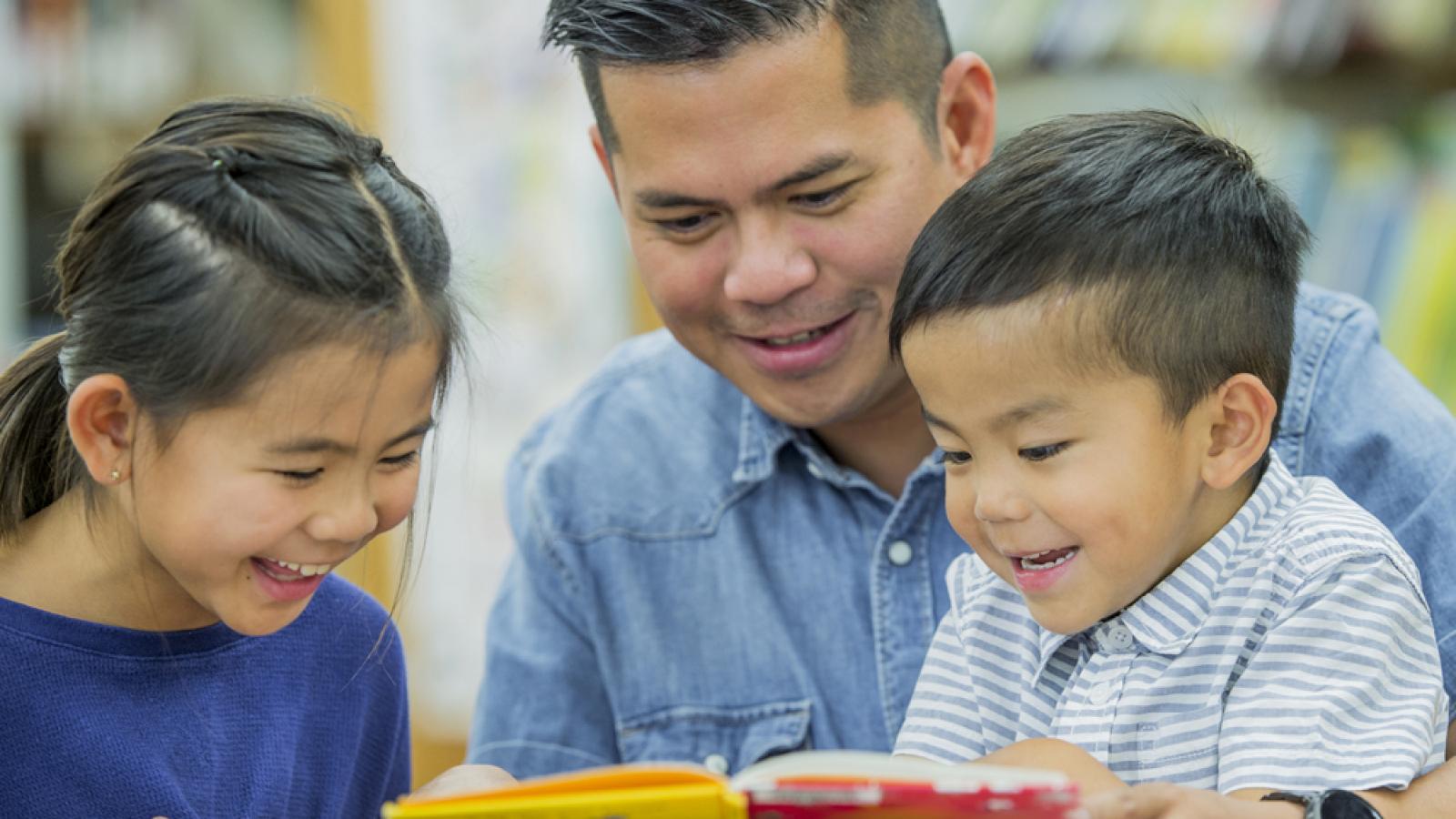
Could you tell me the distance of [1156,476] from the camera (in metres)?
1.25

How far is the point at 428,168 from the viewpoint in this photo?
8.95 feet

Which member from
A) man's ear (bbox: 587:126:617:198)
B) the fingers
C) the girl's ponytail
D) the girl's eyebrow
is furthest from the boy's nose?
the girl's ponytail

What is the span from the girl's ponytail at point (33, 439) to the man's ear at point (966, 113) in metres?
0.85

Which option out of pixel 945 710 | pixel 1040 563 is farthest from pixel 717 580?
pixel 1040 563

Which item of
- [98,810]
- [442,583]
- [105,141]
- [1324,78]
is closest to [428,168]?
[442,583]

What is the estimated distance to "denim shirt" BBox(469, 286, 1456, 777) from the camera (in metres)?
1.68

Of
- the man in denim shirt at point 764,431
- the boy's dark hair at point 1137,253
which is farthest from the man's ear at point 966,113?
the boy's dark hair at point 1137,253

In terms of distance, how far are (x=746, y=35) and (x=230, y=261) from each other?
1.71 ft

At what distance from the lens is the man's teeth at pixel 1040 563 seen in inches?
50.3

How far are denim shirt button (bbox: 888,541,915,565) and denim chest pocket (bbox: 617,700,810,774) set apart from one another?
17cm

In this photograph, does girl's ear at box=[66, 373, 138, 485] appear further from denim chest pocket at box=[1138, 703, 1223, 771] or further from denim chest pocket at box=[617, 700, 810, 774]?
denim chest pocket at box=[1138, 703, 1223, 771]

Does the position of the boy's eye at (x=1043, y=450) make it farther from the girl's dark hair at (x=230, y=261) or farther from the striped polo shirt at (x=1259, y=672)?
the girl's dark hair at (x=230, y=261)

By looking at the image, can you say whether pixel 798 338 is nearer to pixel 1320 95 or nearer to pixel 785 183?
pixel 785 183

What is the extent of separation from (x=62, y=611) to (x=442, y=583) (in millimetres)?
1571
